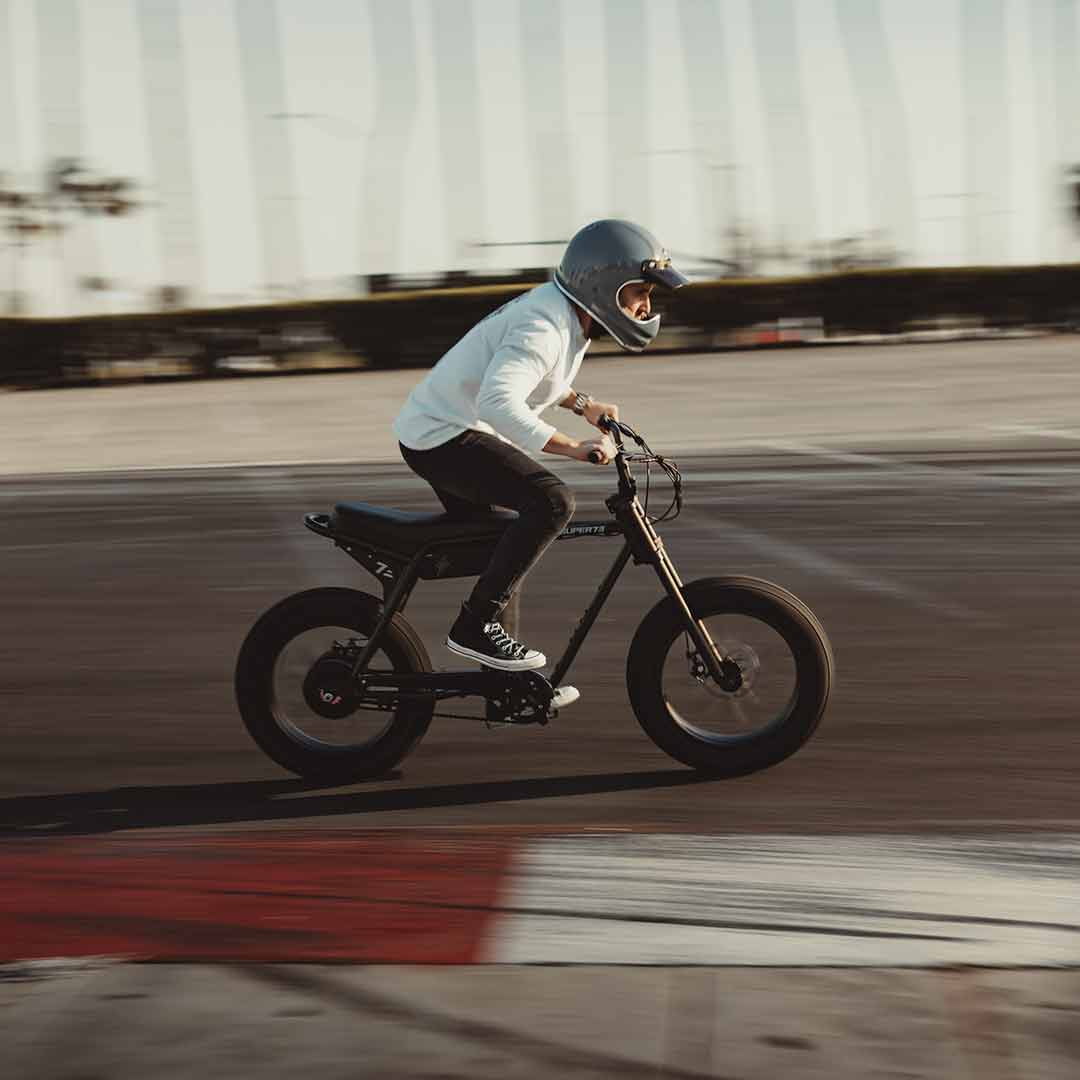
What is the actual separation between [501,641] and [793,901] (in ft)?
5.05

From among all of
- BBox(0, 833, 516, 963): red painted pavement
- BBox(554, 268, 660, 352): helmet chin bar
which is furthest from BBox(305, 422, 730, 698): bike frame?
BBox(0, 833, 516, 963): red painted pavement

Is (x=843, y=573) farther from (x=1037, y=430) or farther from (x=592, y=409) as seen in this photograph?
(x=1037, y=430)

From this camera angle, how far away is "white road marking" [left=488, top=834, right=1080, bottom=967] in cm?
425

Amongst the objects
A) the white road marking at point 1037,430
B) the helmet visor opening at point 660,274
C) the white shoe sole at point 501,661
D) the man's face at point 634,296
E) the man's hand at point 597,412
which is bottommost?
the white road marking at point 1037,430

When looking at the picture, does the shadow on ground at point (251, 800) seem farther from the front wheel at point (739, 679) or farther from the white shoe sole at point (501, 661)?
the white shoe sole at point (501, 661)

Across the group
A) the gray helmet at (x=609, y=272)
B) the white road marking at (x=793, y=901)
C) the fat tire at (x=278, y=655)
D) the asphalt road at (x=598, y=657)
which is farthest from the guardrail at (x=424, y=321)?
the white road marking at (x=793, y=901)

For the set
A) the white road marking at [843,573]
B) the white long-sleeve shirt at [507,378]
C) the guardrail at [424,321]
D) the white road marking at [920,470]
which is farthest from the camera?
the guardrail at [424,321]

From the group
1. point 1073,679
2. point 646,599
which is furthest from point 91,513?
point 1073,679

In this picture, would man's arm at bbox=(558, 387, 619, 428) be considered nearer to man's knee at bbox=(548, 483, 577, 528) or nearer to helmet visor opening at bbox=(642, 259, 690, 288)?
man's knee at bbox=(548, 483, 577, 528)

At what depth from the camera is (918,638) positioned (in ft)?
26.8

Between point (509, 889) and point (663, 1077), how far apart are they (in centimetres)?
125

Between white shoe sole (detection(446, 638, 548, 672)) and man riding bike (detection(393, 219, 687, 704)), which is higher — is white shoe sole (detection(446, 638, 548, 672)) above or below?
below

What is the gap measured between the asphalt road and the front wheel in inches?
5.1

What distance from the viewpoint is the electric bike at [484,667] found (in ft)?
19.1
